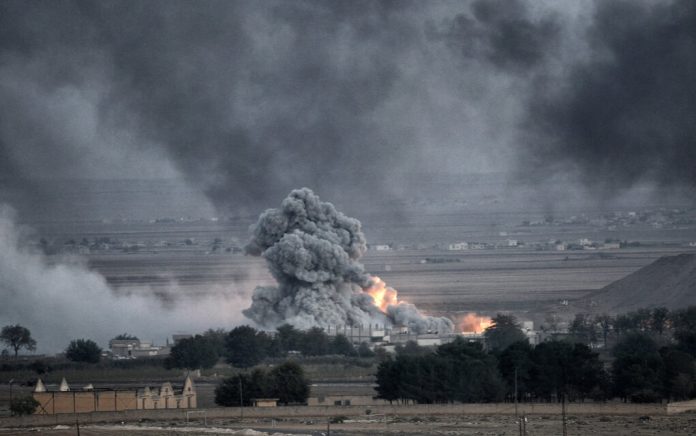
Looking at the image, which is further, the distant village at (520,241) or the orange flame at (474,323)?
the distant village at (520,241)

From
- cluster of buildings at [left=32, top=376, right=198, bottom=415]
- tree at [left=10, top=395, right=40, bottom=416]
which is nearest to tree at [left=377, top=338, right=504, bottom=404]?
cluster of buildings at [left=32, top=376, right=198, bottom=415]

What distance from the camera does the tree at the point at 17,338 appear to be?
8238cm

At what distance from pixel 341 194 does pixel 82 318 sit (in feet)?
207

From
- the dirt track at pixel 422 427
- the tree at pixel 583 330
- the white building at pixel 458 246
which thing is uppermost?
the white building at pixel 458 246

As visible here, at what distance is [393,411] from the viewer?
189ft

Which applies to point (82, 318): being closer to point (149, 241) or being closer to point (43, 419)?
point (43, 419)

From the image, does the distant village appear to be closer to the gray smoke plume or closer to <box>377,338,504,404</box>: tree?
the gray smoke plume

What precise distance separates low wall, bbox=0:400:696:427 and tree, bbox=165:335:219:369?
15.2m

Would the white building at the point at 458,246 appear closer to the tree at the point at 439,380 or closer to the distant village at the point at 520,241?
the distant village at the point at 520,241

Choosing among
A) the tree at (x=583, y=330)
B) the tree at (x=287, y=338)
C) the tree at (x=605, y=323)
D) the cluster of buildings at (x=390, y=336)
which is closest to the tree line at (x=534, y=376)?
the tree at (x=287, y=338)

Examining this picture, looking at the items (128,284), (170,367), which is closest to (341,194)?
(128,284)

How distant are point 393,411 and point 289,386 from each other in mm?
4220

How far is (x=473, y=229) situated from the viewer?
7156 inches

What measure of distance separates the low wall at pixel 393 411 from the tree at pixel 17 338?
25751mm
